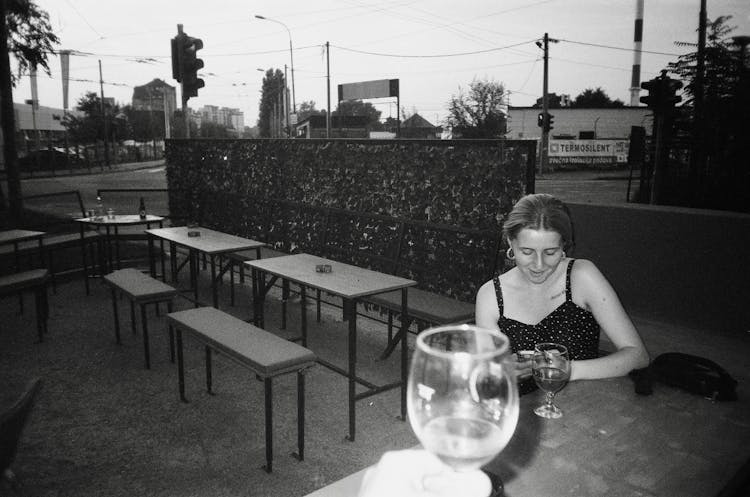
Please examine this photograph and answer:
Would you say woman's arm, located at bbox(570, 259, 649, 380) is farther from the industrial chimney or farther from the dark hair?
the industrial chimney

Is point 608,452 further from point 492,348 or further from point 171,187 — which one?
point 171,187

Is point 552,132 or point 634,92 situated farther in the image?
point 634,92

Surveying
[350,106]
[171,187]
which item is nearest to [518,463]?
[171,187]

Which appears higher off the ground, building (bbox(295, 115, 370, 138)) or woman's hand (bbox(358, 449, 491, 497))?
building (bbox(295, 115, 370, 138))

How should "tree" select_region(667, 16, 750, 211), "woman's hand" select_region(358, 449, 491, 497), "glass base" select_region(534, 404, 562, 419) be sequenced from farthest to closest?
"tree" select_region(667, 16, 750, 211) → "glass base" select_region(534, 404, 562, 419) → "woman's hand" select_region(358, 449, 491, 497)

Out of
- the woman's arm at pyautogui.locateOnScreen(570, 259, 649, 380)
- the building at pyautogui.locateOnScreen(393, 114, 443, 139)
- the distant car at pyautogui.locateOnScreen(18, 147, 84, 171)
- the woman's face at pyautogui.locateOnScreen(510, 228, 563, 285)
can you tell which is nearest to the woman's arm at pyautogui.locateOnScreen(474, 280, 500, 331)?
the woman's face at pyautogui.locateOnScreen(510, 228, 563, 285)

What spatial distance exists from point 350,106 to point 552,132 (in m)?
75.3

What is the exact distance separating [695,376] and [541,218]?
875mm

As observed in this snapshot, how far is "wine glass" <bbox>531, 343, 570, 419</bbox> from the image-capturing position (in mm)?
1545

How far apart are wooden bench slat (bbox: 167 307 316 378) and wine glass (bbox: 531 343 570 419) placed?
6.54ft

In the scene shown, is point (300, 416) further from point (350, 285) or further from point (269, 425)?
point (350, 285)

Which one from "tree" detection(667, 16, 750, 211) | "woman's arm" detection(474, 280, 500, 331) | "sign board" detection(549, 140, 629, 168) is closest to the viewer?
"woman's arm" detection(474, 280, 500, 331)

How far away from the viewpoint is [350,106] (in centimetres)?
11744

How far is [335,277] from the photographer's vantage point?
4359mm
